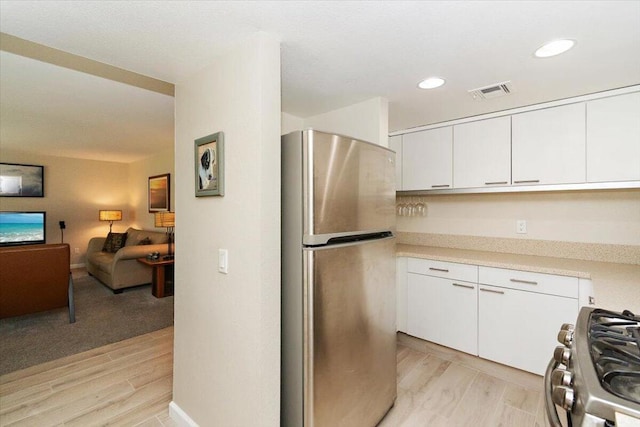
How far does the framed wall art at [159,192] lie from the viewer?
5.28 metres

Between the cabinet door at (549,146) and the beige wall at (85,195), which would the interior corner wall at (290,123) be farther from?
the beige wall at (85,195)

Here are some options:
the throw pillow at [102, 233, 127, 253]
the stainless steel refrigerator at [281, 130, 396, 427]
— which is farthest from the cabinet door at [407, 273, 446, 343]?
the throw pillow at [102, 233, 127, 253]

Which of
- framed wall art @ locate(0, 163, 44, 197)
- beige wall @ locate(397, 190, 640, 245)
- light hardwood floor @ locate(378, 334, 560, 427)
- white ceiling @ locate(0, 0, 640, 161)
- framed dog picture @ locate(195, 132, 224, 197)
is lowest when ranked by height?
light hardwood floor @ locate(378, 334, 560, 427)

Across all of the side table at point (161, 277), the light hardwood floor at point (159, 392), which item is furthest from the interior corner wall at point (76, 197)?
the light hardwood floor at point (159, 392)

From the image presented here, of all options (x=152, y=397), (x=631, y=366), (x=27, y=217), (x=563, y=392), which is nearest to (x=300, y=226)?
(x=563, y=392)

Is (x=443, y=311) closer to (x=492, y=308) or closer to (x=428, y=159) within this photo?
(x=492, y=308)

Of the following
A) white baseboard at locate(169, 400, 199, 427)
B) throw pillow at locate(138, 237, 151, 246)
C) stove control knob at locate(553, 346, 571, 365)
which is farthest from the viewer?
throw pillow at locate(138, 237, 151, 246)

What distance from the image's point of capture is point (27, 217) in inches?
211

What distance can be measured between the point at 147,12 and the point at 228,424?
75.4 inches

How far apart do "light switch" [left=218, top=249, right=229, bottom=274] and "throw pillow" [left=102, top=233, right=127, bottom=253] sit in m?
5.03

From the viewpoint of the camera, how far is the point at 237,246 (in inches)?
56.4

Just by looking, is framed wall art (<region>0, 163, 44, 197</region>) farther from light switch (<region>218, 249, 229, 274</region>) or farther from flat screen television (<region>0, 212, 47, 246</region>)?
light switch (<region>218, 249, 229, 274</region>)

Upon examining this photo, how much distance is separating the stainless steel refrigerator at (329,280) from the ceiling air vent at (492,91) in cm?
100

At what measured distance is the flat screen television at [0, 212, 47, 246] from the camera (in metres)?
5.14
